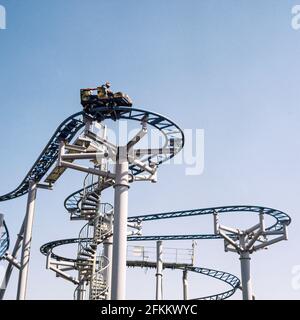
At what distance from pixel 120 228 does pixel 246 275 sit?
1647cm

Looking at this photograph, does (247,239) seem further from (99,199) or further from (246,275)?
(99,199)

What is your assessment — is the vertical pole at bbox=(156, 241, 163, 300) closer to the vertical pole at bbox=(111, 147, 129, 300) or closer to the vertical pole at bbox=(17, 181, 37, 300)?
the vertical pole at bbox=(17, 181, 37, 300)

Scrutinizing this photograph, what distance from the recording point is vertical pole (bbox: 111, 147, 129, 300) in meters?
21.2

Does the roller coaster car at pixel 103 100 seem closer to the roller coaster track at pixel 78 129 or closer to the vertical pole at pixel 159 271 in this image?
the roller coaster track at pixel 78 129

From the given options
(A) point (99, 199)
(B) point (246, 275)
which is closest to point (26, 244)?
(A) point (99, 199)

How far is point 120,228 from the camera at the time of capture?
22.1m

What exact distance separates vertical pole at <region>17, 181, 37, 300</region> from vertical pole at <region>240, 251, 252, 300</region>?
17.0 meters

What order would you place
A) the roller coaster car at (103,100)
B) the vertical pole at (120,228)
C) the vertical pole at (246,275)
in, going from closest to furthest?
the vertical pole at (120,228), the roller coaster car at (103,100), the vertical pole at (246,275)

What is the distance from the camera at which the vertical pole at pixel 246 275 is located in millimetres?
32803

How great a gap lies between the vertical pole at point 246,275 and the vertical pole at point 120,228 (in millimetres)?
15163

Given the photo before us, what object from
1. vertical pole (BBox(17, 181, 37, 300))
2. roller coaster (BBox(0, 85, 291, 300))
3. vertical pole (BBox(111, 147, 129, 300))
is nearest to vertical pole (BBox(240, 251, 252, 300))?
roller coaster (BBox(0, 85, 291, 300))

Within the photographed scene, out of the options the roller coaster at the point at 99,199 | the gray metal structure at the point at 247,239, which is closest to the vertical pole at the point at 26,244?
the roller coaster at the point at 99,199
